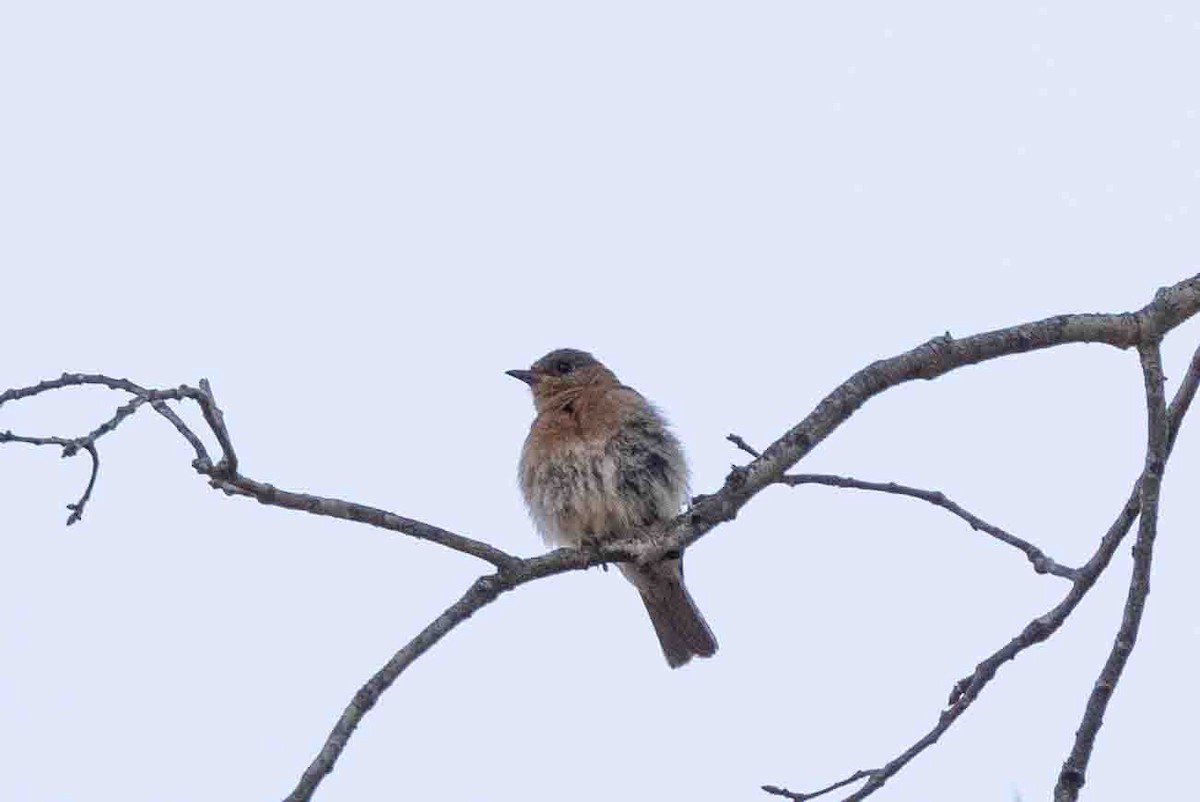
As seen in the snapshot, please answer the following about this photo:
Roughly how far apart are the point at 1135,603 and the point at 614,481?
3586mm

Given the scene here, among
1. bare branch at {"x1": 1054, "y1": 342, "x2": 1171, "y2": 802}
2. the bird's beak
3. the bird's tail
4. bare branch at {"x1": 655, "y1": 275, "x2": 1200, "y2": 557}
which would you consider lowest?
bare branch at {"x1": 1054, "y1": 342, "x2": 1171, "y2": 802}

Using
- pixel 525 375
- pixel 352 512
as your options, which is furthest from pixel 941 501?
pixel 525 375

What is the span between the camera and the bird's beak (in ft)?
29.5

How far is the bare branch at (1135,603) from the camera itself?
12.9 ft

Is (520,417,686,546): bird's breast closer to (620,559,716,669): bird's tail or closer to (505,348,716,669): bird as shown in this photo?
(505,348,716,669): bird

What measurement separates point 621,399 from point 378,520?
3863mm

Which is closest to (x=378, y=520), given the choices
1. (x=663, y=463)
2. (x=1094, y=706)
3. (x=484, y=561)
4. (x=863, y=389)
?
(x=484, y=561)

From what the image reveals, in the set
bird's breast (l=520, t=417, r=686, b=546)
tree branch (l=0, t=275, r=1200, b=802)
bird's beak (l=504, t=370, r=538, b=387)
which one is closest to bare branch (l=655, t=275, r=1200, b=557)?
tree branch (l=0, t=275, r=1200, b=802)

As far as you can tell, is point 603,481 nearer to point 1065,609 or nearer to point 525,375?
point 525,375

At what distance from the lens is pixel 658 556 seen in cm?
535

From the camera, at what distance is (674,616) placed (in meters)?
8.61

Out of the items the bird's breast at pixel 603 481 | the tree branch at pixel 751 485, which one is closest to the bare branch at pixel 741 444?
the tree branch at pixel 751 485

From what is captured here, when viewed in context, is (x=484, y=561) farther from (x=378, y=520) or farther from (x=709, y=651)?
(x=709, y=651)

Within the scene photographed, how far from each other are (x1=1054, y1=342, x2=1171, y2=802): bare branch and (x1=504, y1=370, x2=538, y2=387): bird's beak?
464cm
